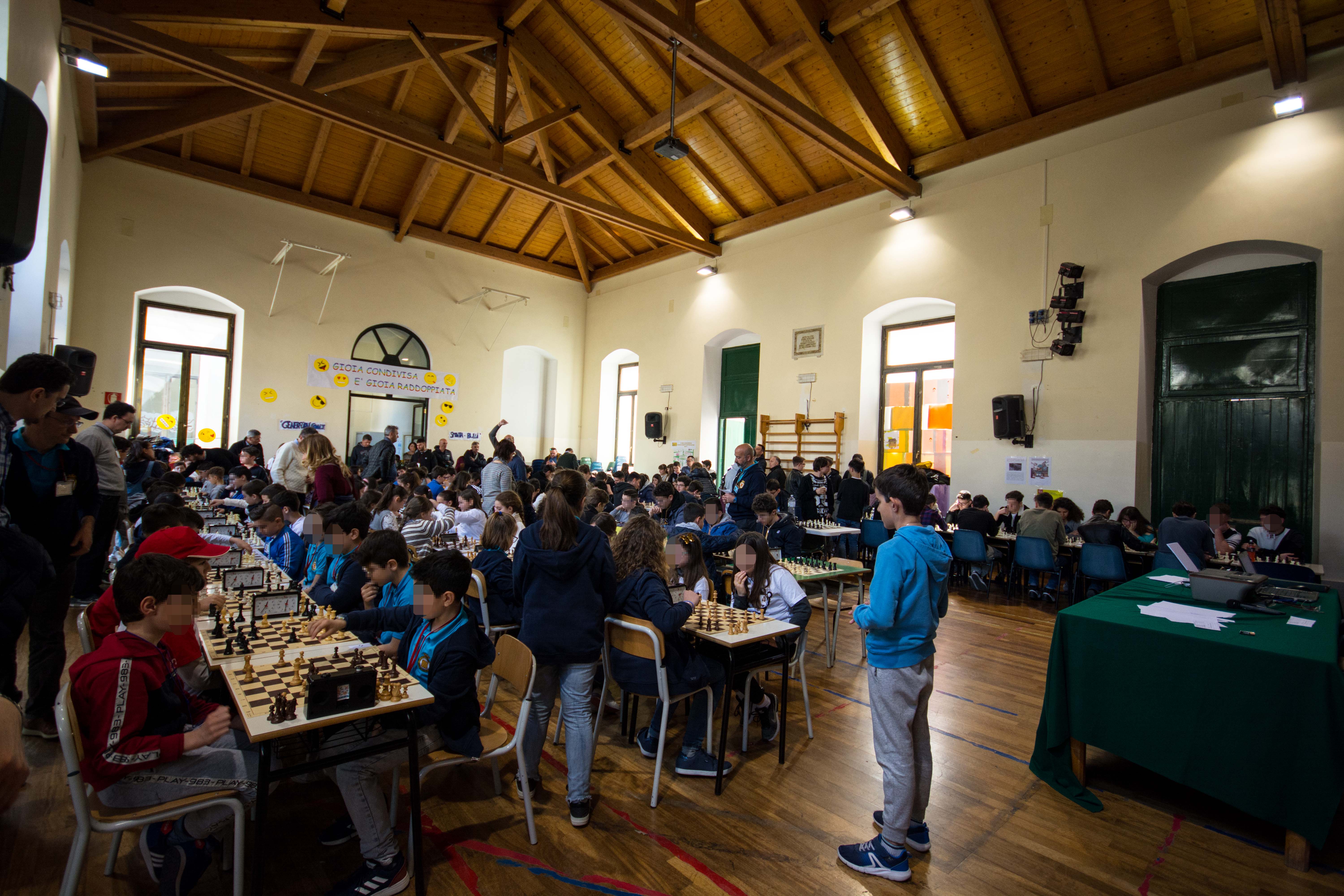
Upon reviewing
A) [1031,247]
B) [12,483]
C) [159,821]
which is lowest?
[159,821]

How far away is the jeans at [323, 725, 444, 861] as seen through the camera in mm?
2150

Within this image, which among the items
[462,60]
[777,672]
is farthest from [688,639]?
[462,60]

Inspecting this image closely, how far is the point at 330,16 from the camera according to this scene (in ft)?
25.2

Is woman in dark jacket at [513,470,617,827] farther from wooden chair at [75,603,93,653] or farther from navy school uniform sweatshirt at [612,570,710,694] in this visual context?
wooden chair at [75,603,93,653]

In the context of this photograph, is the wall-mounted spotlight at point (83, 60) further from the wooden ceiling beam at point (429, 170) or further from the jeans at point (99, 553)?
the jeans at point (99, 553)

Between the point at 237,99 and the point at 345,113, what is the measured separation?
2.01 meters

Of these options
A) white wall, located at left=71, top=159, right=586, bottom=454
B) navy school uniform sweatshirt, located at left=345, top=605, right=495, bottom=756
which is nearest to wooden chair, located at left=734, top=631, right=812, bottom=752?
navy school uniform sweatshirt, located at left=345, top=605, right=495, bottom=756

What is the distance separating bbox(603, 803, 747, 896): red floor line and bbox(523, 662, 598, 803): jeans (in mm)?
211

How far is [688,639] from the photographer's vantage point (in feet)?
10.3

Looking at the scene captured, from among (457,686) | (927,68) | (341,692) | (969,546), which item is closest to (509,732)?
(457,686)

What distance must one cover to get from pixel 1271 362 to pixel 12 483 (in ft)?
34.0

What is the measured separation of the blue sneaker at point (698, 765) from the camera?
121 inches

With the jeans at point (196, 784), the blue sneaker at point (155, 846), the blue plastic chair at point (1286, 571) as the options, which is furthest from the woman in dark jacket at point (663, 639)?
the blue plastic chair at point (1286, 571)

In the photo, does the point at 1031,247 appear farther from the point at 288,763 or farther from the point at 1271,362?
the point at 288,763
